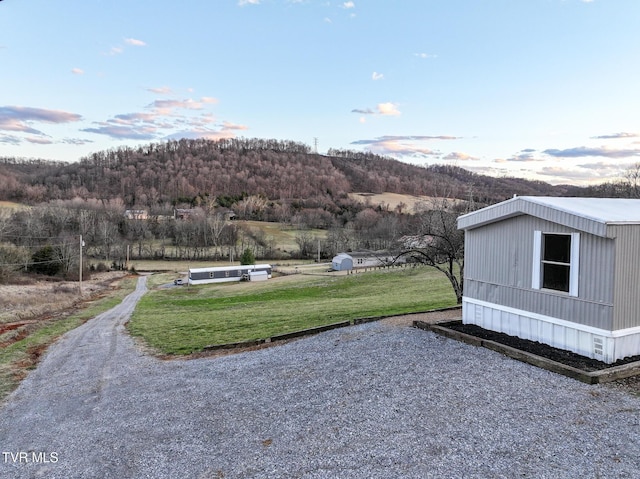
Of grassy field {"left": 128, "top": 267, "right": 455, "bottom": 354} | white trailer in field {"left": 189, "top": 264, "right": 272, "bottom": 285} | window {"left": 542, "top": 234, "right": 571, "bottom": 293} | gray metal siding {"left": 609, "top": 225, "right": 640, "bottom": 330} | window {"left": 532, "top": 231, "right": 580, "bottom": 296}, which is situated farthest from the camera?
white trailer in field {"left": 189, "top": 264, "right": 272, "bottom": 285}

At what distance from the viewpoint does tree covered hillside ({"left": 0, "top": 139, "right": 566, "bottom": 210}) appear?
98.8m


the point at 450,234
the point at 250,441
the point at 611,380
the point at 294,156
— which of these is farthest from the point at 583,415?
the point at 294,156

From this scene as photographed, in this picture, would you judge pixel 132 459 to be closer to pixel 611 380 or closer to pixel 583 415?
pixel 583 415

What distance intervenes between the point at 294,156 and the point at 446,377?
439 feet

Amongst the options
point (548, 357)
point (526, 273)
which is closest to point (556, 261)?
point (526, 273)

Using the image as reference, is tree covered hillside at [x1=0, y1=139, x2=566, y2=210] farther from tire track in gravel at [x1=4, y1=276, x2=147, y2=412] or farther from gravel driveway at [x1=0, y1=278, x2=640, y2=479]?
gravel driveway at [x1=0, y1=278, x2=640, y2=479]

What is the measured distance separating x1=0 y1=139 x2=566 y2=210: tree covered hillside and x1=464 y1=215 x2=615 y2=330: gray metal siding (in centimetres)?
7766

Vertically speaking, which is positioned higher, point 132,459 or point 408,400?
point 408,400

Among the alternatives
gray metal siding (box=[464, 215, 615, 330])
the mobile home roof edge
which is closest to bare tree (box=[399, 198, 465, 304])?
gray metal siding (box=[464, 215, 615, 330])

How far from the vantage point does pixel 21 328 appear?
1767cm

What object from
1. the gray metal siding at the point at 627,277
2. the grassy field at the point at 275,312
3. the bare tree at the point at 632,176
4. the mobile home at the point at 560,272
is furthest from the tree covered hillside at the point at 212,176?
the gray metal siding at the point at 627,277

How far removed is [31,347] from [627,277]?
1702cm

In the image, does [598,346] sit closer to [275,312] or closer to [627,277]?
[627,277]

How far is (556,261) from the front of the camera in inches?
339
